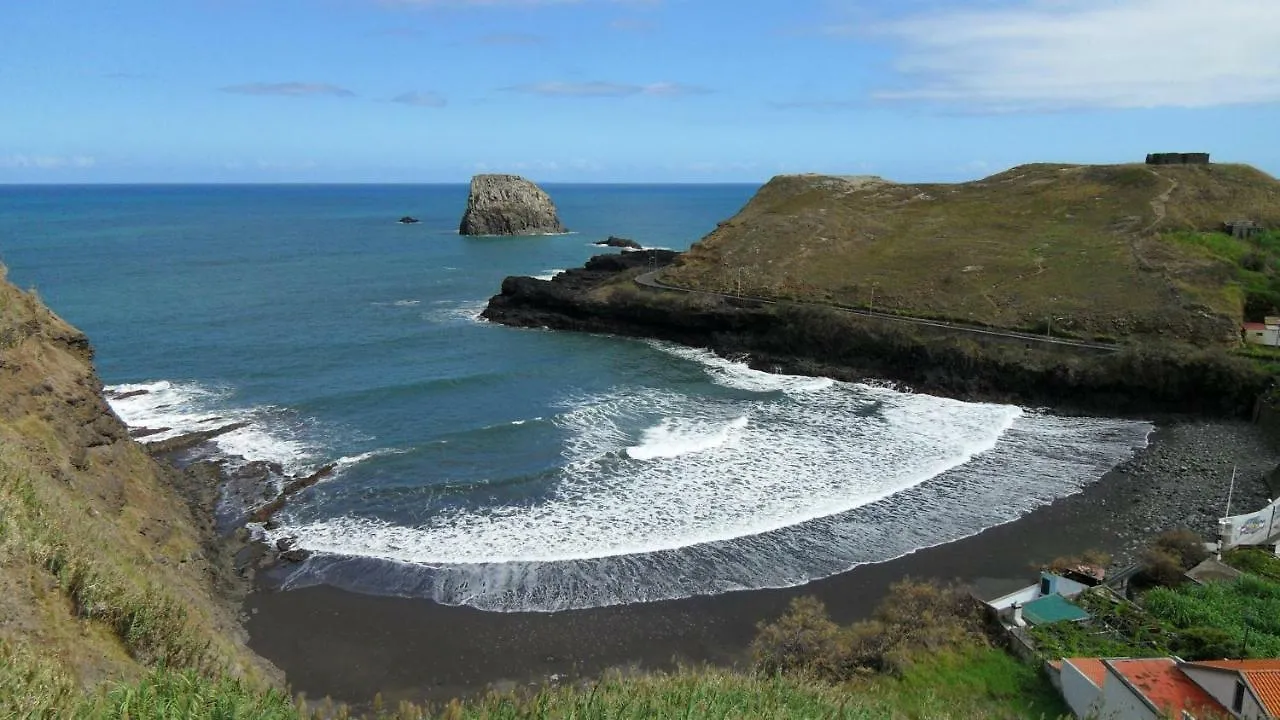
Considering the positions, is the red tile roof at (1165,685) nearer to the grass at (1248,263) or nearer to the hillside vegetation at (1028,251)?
the hillside vegetation at (1028,251)

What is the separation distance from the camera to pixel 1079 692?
13.3m

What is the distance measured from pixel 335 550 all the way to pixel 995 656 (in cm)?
1612

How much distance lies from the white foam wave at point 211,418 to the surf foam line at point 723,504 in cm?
582

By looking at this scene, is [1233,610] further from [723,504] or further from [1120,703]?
[723,504]

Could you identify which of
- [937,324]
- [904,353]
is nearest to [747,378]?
[904,353]

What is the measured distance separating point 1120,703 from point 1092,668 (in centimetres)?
109

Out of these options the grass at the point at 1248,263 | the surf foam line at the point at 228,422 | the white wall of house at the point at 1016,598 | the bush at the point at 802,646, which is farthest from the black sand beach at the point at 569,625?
the grass at the point at 1248,263

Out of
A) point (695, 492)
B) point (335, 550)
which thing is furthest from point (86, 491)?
point (695, 492)

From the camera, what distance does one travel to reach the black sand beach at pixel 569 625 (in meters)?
16.3

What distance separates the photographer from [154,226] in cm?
11750

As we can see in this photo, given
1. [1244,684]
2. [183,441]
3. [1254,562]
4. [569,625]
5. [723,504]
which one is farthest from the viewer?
[183,441]

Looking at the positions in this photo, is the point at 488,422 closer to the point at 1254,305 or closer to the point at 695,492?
the point at 695,492

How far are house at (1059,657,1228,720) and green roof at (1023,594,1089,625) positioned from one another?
2.42 meters

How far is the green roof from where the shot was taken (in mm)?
16109
